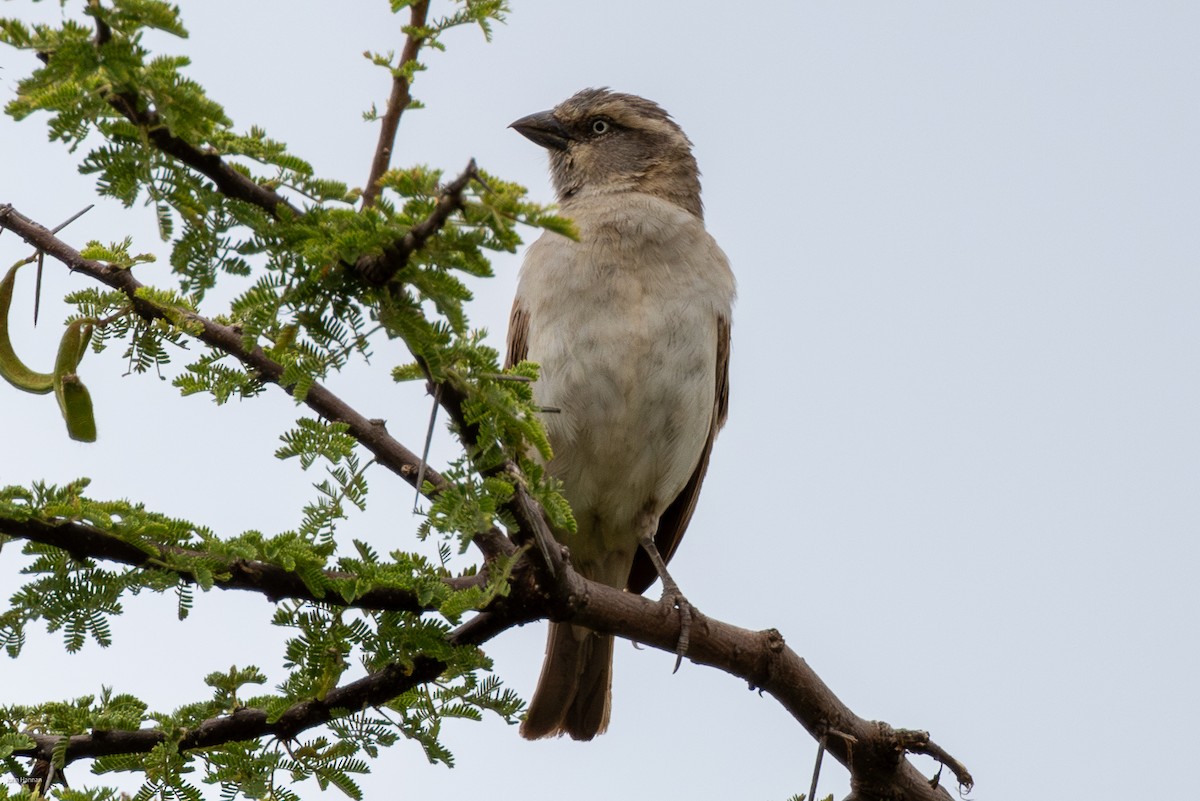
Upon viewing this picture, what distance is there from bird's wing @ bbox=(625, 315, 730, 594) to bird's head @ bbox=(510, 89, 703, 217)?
102cm

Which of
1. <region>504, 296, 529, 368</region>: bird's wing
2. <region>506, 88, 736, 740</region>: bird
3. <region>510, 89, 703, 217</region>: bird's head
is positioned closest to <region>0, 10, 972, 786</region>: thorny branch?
<region>506, 88, 736, 740</region>: bird

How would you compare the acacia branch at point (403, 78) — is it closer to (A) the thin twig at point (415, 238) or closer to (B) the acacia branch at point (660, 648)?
(A) the thin twig at point (415, 238)

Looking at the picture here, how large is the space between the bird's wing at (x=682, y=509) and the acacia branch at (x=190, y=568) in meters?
3.06

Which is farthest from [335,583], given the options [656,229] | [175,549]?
[656,229]

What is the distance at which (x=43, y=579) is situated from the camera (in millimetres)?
3256

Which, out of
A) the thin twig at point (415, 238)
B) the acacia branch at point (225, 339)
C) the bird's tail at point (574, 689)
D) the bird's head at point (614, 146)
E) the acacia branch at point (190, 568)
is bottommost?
the acacia branch at point (190, 568)

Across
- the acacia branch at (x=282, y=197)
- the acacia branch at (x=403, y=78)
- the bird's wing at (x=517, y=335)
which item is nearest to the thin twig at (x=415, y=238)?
the acacia branch at (x=282, y=197)

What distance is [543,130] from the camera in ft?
24.6

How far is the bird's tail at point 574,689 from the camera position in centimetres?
607

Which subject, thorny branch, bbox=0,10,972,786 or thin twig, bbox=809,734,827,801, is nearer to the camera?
thorny branch, bbox=0,10,972,786

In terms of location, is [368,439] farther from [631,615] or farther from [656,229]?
[656,229]

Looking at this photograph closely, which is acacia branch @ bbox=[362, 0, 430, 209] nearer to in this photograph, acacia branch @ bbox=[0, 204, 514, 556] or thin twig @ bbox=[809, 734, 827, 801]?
acacia branch @ bbox=[0, 204, 514, 556]

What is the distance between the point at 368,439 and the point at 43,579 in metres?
0.90

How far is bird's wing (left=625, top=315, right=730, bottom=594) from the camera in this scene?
6.56 meters
